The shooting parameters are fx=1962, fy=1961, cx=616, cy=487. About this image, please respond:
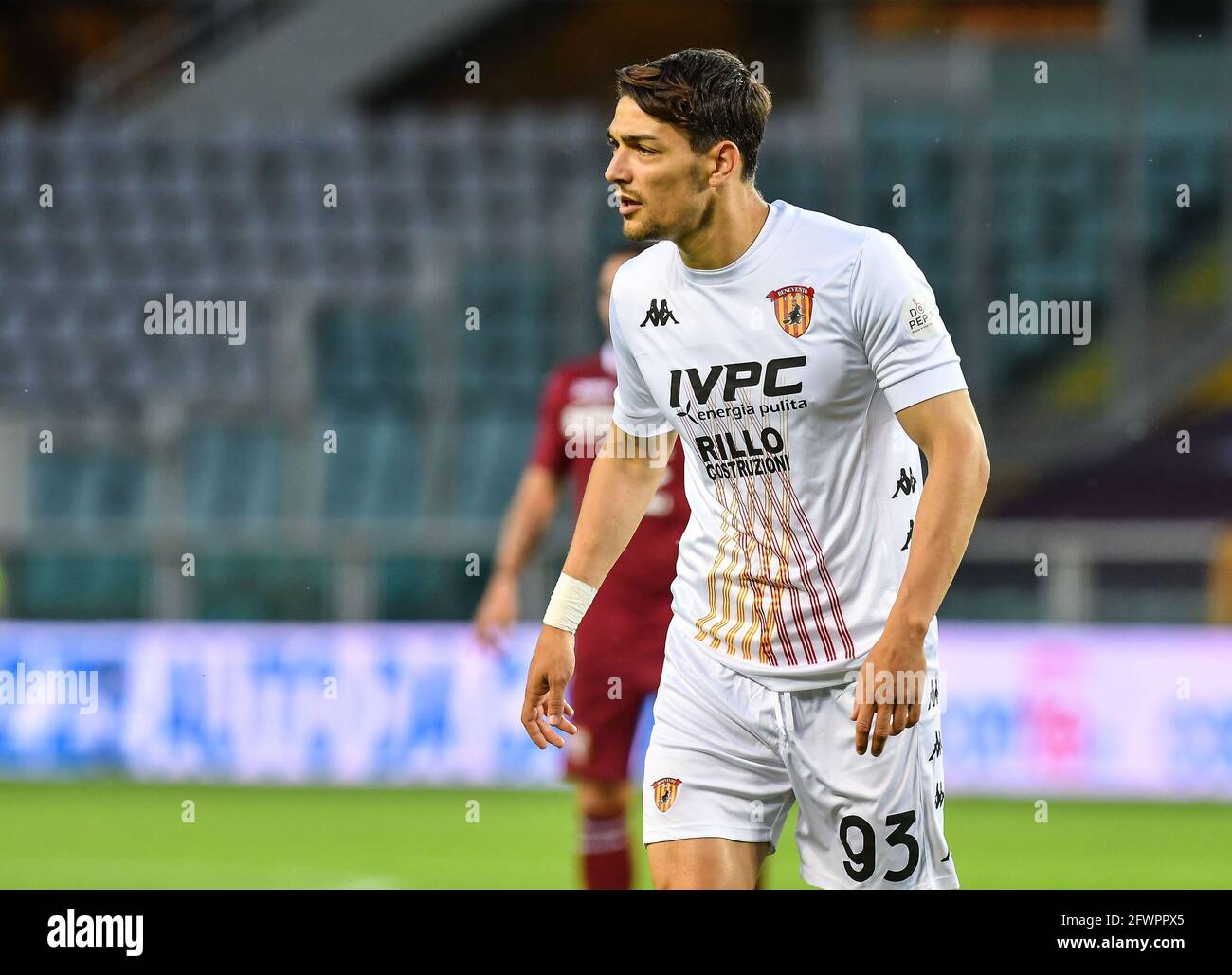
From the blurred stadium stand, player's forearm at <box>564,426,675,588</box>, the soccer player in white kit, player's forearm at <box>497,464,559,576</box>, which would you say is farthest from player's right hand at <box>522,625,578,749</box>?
the blurred stadium stand

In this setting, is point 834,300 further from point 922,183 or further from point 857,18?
point 857,18

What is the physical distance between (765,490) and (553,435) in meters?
2.34

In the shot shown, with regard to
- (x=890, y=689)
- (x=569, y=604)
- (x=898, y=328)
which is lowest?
(x=890, y=689)

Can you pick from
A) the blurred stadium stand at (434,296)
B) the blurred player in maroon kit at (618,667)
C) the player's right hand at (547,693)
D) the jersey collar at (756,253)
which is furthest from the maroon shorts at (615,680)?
the blurred stadium stand at (434,296)

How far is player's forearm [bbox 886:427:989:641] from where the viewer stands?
10.4 feet

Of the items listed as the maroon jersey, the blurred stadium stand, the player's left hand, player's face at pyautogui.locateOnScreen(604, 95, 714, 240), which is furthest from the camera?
the blurred stadium stand

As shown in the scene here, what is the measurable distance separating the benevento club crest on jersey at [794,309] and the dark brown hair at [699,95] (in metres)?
0.24

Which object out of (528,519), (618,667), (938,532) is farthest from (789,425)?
(528,519)

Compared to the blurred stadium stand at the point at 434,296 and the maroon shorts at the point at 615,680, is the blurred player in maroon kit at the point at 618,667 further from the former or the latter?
the blurred stadium stand at the point at 434,296

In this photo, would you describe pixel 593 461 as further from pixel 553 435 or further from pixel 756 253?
pixel 756 253

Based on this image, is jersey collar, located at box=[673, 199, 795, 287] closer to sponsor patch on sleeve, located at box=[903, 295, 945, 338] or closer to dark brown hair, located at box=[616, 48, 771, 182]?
dark brown hair, located at box=[616, 48, 771, 182]

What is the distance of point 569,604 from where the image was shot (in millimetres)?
3701

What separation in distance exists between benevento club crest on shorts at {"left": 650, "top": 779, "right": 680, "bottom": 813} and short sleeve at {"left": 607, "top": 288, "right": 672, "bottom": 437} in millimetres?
657

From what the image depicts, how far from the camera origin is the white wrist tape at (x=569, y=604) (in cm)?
367
